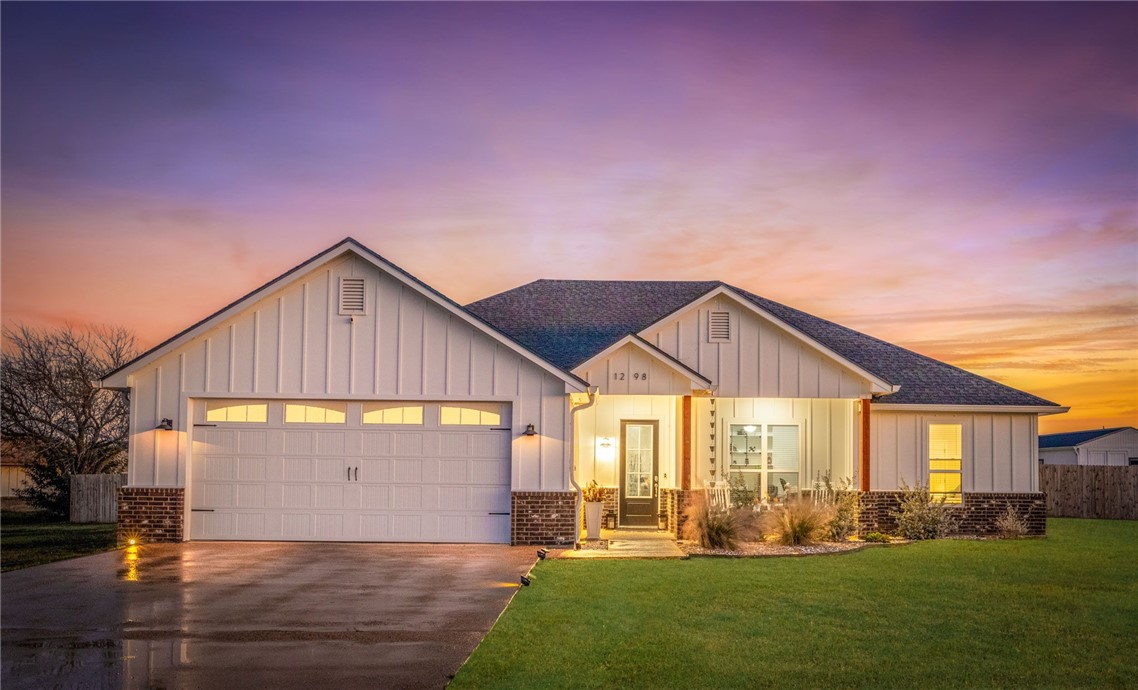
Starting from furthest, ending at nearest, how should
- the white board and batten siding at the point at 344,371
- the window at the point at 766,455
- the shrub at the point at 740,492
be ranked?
the window at the point at 766,455, the shrub at the point at 740,492, the white board and batten siding at the point at 344,371

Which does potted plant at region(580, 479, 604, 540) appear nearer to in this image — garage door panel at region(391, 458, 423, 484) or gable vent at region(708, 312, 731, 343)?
garage door panel at region(391, 458, 423, 484)

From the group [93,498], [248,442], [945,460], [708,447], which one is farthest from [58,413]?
[945,460]

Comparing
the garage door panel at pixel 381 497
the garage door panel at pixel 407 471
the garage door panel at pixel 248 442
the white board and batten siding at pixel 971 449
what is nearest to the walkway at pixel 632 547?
the garage door panel at pixel 407 471

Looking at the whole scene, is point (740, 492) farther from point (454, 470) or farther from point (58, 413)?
point (58, 413)

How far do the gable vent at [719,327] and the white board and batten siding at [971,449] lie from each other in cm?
389

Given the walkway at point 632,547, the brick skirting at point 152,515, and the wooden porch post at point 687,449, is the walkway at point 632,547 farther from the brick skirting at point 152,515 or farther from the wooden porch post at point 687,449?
the brick skirting at point 152,515

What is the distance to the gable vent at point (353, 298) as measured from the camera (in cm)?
1744

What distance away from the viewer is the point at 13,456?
32562mm

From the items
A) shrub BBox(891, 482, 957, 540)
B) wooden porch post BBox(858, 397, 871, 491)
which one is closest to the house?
wooden porch post BBox(858, 397, 871, 491)

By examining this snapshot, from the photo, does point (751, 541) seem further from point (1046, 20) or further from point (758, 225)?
point (1046, 20)

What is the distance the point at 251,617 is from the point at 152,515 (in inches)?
307

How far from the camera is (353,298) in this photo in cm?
1745

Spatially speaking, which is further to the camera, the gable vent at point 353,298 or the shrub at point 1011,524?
the shrub at point 1011,524

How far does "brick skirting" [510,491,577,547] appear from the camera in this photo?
56.4 ft
